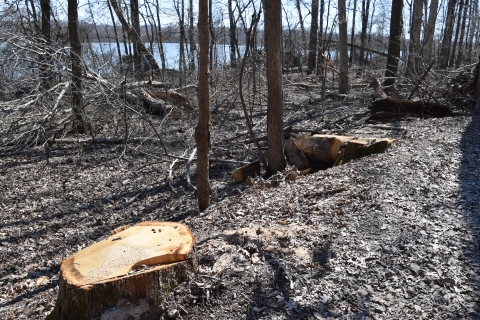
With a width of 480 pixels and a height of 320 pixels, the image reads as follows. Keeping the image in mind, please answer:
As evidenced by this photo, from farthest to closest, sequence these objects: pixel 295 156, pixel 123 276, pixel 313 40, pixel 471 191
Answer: pixel 313 40 < pixel 295 156 < pixel 471 191 < pixel 123 276

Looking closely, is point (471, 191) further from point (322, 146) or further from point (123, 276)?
point (123, 276)

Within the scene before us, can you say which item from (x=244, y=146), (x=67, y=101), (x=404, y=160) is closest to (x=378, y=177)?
(x=404, y=160)

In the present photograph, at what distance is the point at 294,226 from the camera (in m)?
3.61

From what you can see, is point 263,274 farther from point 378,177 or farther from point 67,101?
point 67,101

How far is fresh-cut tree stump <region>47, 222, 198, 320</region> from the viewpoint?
7.80 feet

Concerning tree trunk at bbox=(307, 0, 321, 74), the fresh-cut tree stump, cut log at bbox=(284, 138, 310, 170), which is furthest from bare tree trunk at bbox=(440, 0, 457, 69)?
the fresh-cut tree stump

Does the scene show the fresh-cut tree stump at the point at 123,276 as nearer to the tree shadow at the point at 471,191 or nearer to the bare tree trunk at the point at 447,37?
the tree shadow at the point at 471,191

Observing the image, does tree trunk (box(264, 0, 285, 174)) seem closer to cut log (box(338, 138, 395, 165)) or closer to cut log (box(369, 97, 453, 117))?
cut log (box(338, 138, 395, 165))

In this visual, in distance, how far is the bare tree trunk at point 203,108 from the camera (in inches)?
177

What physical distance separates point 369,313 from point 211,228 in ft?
6.32

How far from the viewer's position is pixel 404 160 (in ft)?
17.0

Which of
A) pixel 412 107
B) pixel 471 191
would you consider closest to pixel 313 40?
pixel 412 107

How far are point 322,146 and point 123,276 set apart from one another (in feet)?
14.8

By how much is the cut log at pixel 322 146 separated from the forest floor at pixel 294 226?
0.61 metres
